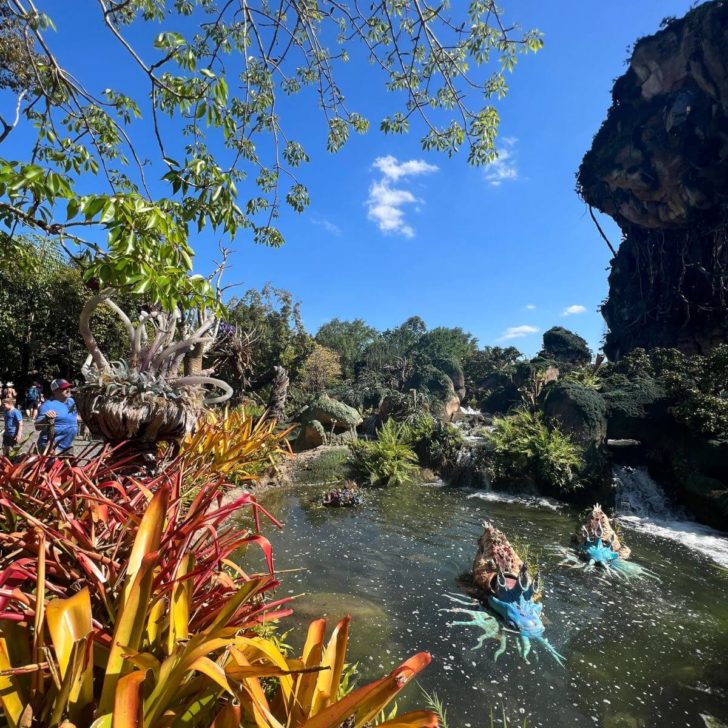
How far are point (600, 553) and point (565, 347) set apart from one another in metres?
25.8

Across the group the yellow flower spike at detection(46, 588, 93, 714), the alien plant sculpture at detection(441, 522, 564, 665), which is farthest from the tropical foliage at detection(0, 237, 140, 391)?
the yellow flower spike at detection(46, 588, 93, 714)

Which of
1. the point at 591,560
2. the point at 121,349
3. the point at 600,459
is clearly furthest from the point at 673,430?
the point at 121,349

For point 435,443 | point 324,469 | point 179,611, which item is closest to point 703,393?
point 435,443

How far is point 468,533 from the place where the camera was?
734 centimetres

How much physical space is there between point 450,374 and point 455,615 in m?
29.1

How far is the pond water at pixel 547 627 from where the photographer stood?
3176mm

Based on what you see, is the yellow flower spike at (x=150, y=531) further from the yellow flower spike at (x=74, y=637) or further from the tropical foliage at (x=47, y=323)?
the tropical foliage at (x=47, y=323)

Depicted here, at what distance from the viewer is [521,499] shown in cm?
1041

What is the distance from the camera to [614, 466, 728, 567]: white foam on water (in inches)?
296

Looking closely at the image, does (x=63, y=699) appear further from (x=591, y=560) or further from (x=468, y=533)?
(x=468, y=533)

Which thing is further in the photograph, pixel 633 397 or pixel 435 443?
pixel 435 443

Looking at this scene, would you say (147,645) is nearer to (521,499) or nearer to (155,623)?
(155,623)

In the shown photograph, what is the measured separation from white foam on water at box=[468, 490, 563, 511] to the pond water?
2.14 metres

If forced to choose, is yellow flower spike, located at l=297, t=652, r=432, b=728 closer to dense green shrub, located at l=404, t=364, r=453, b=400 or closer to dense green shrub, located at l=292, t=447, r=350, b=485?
dense green shrub, located at l=292, t=447, r=350, b=485
